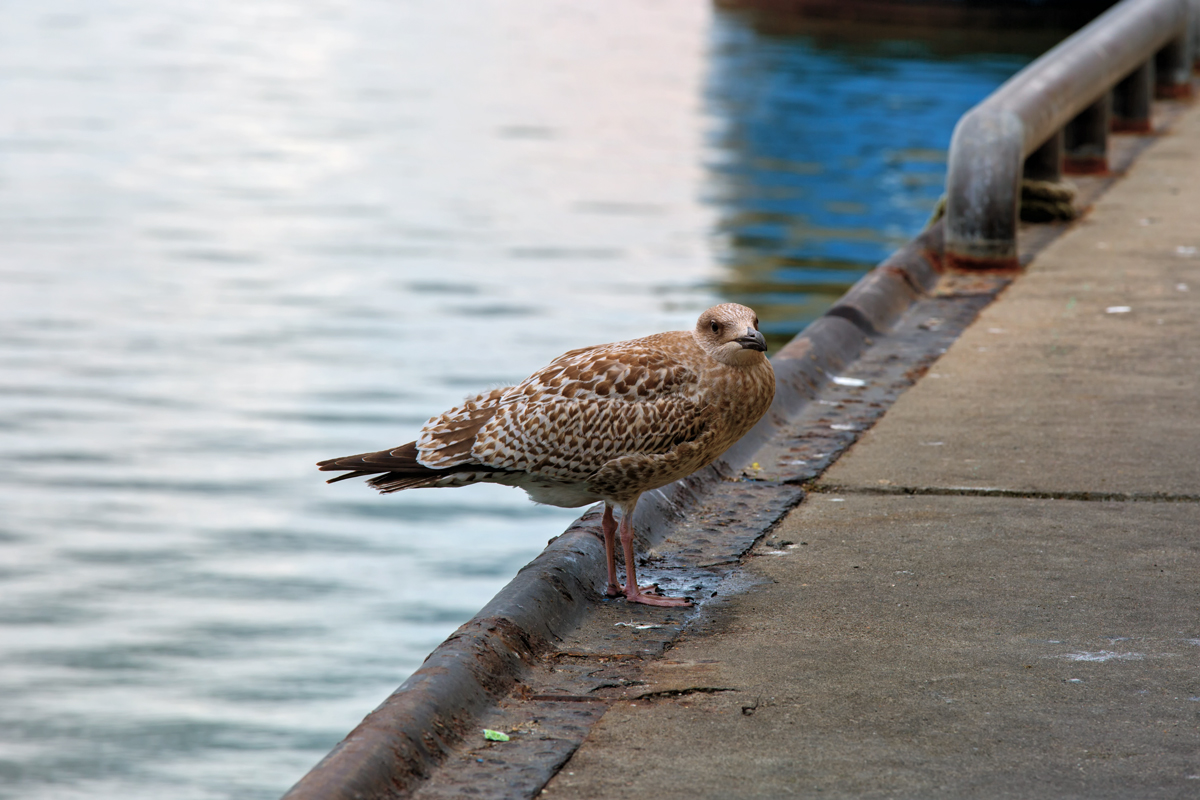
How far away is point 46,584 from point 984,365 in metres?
4.67

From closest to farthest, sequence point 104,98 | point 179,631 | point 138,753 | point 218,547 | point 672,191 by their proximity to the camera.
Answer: point 138,753, point 179,631, point 218,547, point 672,191, point 104,98

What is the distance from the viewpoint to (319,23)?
113 ft

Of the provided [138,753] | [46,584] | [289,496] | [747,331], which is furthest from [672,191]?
[747,331]

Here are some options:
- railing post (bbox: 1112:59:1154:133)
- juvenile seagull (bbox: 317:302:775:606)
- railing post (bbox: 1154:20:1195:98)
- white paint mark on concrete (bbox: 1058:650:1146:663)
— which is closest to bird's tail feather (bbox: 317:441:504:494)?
juvenile seagull (bbox: 317:302:775:606)

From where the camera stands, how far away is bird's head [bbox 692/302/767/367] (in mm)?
4289

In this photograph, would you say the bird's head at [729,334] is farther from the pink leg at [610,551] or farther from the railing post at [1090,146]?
the railing post at [1090,146]

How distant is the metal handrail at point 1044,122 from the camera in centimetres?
799

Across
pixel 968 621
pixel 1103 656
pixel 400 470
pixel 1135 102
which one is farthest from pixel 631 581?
pixel 1135 102

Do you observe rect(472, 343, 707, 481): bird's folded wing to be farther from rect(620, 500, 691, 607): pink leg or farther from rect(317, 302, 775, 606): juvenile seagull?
rect(620, 500, 691, 607): pink leg

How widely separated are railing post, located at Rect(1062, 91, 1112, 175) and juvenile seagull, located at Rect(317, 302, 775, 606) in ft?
22.0

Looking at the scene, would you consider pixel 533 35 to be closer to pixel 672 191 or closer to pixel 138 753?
pixel 672 191

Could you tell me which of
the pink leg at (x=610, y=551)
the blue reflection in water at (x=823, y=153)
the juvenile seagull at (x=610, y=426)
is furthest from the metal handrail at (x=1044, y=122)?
the pink leg at (x=610, y=551)

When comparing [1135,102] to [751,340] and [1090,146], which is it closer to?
[1090,146]

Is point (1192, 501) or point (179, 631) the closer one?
point (1192, 501)
